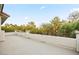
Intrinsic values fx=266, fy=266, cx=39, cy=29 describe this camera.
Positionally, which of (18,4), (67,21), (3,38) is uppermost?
(18,4)

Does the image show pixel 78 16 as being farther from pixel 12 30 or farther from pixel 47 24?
pixel 12 30

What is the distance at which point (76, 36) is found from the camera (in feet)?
16.6

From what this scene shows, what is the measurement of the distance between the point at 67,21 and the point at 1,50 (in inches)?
54.5

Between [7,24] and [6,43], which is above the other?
[7,24]

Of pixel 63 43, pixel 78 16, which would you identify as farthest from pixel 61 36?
pixel 78 16

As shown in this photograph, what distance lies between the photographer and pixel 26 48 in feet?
16.8

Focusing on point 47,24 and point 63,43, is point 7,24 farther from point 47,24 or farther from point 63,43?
point 63,43

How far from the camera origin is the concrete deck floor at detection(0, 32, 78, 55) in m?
5.05

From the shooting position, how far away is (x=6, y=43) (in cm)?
519

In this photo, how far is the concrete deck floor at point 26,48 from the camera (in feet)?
16.6

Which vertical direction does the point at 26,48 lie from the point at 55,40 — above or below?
below

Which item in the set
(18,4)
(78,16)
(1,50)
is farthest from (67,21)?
(1,50)
